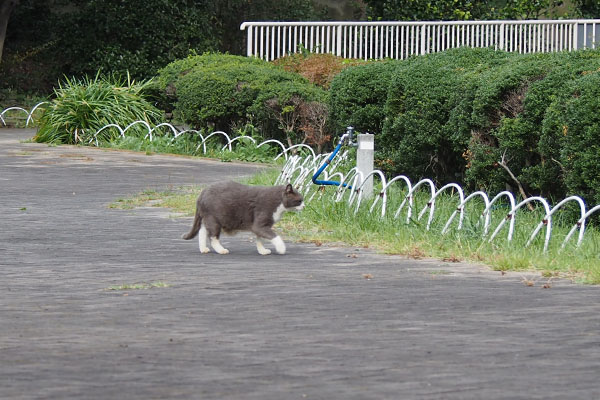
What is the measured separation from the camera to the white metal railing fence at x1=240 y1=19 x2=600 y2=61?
25531 millimetres

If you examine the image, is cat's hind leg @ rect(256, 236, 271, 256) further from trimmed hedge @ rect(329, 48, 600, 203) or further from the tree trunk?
the tree trunk

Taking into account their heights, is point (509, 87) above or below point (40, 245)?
above

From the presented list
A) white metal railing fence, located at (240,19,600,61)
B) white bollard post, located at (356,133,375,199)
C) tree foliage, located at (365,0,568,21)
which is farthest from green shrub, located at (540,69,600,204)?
tree foliage, located at (365,0,568,21)

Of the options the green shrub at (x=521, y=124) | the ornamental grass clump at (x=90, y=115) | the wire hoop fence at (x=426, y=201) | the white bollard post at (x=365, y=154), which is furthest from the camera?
the ornamental grass clump at (x=90, y=115)

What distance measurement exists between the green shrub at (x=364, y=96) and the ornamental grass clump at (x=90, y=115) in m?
6.06

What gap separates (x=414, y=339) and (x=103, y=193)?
8469 mm

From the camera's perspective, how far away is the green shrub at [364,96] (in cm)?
1533

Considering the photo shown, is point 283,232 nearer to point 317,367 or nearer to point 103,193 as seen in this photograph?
point 103,193

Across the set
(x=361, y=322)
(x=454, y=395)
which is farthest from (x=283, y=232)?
(x=454, y=395)

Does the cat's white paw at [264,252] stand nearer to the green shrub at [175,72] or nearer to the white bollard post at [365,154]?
the white bollard post at [365,154]

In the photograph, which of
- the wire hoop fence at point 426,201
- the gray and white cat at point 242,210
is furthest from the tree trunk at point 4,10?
the gray and white cat at point 242,210

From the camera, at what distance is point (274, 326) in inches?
254

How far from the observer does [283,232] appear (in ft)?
35.1

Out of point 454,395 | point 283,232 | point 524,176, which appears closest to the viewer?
point 454,395
